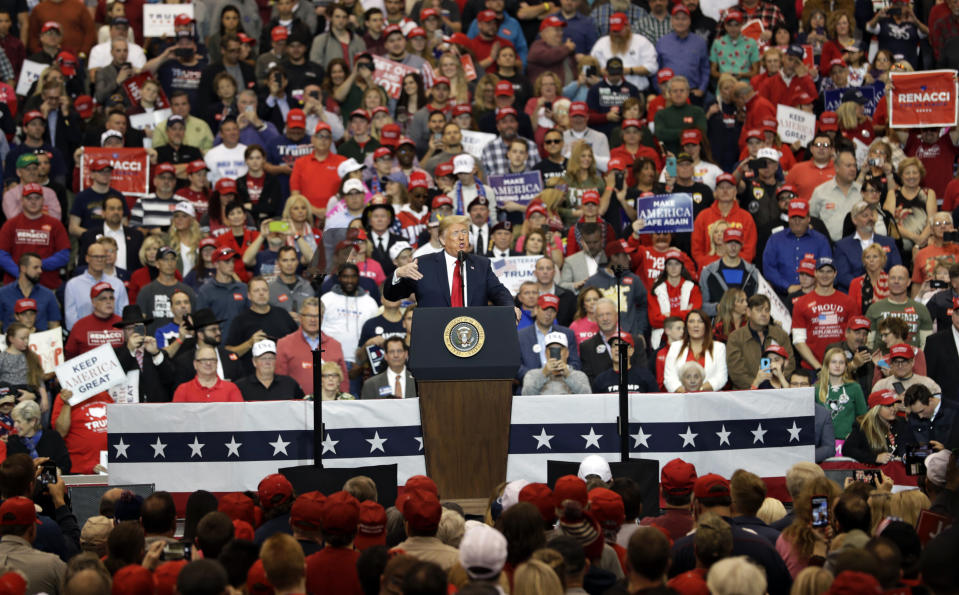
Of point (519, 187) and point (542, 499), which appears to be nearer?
point (542, 499)

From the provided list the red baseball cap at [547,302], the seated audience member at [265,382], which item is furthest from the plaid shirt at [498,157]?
the seated audience member at [265,382]

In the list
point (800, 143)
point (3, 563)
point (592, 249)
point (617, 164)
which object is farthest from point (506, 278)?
point (3, 563)

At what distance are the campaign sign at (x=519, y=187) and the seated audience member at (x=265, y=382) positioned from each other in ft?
15.4

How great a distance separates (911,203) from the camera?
16.0m

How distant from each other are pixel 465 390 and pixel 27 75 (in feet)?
38.7

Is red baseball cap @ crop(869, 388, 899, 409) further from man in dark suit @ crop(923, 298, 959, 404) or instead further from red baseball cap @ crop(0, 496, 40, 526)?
red baseball cap @ crop(0, 496, 40, 526)

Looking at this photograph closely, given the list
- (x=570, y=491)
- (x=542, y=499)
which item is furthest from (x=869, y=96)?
(x=542, y=499)

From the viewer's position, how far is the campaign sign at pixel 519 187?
53.4ft

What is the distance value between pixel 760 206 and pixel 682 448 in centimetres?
589

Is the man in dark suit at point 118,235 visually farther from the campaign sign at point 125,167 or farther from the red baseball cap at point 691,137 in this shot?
the red baseball cap at point 691,137

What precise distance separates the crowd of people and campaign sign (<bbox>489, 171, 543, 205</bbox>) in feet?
0.35

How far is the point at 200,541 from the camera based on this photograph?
20.9 ft

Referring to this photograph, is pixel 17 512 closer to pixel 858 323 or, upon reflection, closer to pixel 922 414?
pixel 922 414

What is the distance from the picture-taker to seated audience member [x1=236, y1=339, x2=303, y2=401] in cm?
1235
